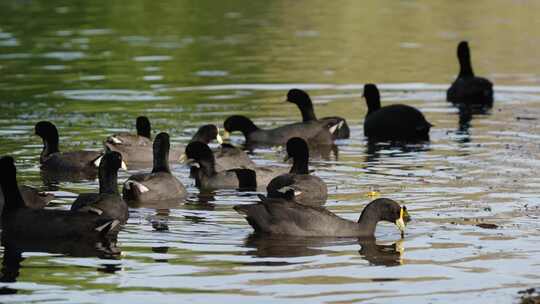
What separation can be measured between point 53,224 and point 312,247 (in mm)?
3098

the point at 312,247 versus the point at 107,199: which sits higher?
the point at 107,199

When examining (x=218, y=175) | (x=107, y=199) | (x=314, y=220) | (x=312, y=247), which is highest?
(x=107, y=199)

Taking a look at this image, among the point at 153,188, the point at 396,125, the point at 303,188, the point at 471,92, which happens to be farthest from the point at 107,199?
the point at 471,92

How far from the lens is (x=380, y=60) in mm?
38000

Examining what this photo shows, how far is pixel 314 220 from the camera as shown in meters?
16.1

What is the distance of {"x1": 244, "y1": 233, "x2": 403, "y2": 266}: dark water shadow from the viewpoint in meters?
15.2

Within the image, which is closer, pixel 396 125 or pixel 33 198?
pixel 33 198

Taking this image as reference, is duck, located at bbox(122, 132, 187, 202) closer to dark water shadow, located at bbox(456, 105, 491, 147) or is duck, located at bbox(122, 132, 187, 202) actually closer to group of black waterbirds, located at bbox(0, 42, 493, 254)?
group of black waterbirds, located at bbox(0, 42, 493, 254)

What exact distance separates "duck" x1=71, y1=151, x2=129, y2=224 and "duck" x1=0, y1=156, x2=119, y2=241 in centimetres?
36

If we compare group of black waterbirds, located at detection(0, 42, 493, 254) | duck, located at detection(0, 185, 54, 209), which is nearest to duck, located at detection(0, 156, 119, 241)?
group of black waterbirds, located at detection(0, 42, 493, 254)

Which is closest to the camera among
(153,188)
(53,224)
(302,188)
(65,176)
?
(53,224)

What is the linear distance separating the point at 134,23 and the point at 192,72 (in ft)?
43.8

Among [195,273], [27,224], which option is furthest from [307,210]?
[27,224]

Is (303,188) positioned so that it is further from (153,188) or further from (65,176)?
(65,176)
